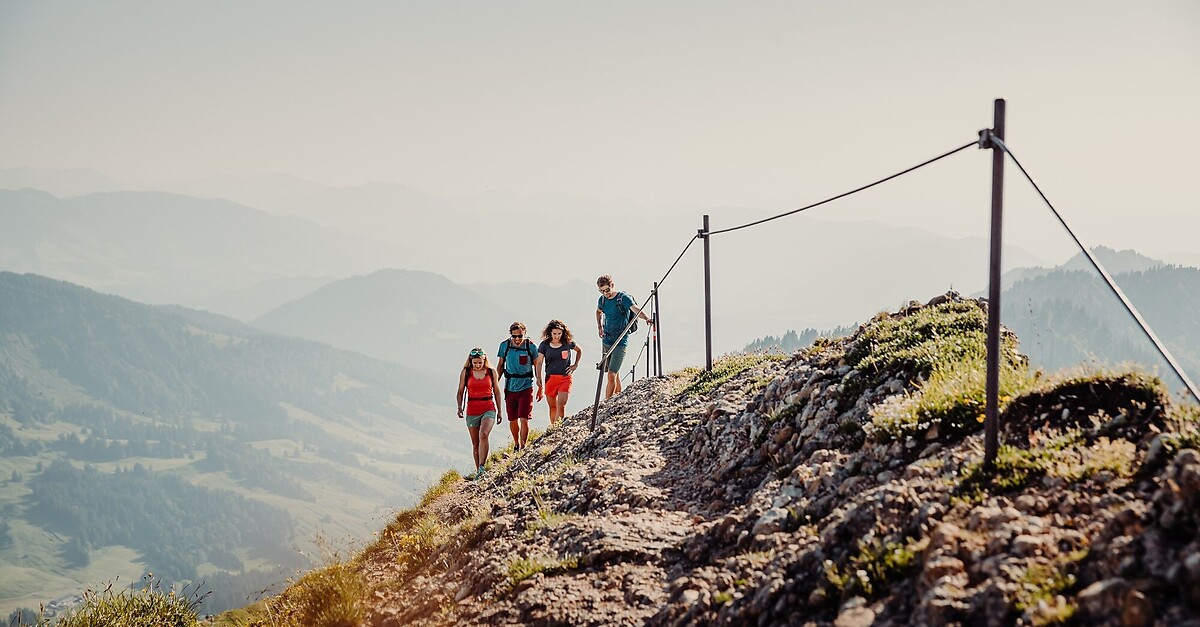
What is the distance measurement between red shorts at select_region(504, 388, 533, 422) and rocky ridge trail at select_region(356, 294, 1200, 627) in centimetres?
402

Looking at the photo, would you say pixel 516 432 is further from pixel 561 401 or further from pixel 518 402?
pixel 518 402

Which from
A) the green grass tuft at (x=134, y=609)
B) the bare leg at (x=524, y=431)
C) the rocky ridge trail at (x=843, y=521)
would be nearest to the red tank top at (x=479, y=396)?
the bare leg at (x=524, y=431)

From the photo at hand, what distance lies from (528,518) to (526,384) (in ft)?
19.3

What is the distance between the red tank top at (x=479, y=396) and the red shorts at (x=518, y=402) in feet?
1.70

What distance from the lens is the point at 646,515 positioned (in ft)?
26.2

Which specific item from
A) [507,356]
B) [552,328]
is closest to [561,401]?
[552,328]

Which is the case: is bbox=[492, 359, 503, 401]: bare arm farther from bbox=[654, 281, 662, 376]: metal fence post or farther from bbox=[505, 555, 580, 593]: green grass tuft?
bbox=[505, 555, 580, 593]: green grass tuft

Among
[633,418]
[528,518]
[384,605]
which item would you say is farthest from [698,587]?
[633,418]

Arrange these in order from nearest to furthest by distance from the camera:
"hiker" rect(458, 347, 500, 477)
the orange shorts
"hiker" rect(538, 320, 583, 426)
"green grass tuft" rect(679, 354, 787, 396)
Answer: "green grass tuft" rect(679, 354, 787, 396) → "hiker" rect(458, 347, 500, 477) → "hiker" rect(538, 320, 583, 426) → the orange shorts

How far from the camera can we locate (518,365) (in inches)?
580

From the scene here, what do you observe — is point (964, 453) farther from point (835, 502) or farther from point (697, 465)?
point (697, 465)

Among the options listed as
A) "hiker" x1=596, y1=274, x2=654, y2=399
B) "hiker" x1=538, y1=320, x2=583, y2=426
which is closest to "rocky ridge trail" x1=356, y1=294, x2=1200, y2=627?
"hiker" x1=596, y1=274, x2=654, y2=399

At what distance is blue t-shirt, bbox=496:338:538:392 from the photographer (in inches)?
580

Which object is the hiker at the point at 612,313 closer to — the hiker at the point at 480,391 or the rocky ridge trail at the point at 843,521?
the hiker at the point at 480,391
